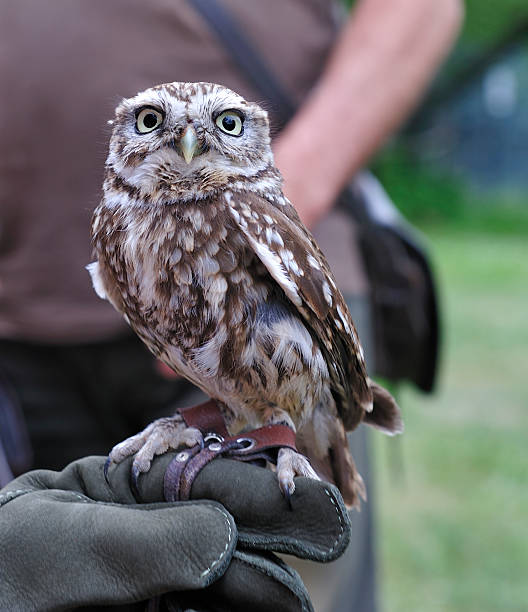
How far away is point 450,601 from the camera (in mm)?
5211

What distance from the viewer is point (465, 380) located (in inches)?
368

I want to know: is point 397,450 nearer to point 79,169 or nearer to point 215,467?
point 79,169

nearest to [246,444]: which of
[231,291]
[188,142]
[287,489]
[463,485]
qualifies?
[287,489]

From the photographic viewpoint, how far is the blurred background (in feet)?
18.4

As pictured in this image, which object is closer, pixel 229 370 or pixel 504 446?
pixel 229 370

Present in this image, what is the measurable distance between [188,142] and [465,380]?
333 inches

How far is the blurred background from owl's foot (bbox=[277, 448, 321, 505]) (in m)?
4.00

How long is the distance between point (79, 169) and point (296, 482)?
1.98m

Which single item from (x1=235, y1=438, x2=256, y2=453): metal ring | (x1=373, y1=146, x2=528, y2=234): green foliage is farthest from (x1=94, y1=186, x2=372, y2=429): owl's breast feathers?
(x1=373, y1=146, x2=528, y2=234): green foliage

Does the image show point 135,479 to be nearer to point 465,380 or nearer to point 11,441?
point 11,441

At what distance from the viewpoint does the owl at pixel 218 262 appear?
1.48 metres

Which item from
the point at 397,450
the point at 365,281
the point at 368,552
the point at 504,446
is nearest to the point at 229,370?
the point at 365,281

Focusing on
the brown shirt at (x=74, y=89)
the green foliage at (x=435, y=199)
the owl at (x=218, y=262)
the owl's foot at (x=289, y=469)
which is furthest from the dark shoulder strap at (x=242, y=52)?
the green foliage at (x=435, y=199)

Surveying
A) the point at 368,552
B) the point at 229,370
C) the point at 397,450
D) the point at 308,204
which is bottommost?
the point at 397,450
